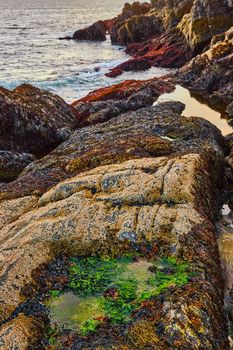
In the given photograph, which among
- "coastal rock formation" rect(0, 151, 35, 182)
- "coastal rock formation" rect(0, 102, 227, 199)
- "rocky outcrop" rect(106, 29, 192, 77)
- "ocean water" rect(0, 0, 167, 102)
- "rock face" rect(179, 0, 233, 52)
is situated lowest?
"ocean water" rect(0, 0, 167, 102)

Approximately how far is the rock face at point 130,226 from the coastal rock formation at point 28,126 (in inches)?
262

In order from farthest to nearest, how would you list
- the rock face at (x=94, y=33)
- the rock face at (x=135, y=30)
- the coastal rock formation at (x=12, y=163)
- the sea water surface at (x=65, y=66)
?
the rock face at (x=94, y=33) → the rock face at (x=135, y=30) → the sea water surface at (x=65, y=66) → the coastal rock formation at (x=12, y=163)

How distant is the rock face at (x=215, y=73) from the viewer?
39781 mm

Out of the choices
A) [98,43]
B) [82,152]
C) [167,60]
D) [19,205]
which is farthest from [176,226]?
[98,43]

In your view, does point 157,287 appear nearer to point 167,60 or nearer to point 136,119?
point 136,119

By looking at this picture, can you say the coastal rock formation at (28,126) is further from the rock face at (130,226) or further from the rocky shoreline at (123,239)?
the rock face at (130,226)

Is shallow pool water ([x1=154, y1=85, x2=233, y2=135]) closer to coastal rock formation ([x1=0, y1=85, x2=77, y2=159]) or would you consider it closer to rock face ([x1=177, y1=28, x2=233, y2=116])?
rock face ([x1=177, y1=28, x2=233, y2=116])

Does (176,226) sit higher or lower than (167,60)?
higher

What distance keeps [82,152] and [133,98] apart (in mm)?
15622

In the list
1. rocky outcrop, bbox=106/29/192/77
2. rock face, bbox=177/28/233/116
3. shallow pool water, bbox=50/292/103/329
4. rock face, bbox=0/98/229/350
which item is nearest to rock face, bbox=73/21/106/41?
rocky outcrop, bbox=106/29/192/77

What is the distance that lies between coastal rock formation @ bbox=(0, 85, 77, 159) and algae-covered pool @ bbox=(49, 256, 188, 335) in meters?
16.0

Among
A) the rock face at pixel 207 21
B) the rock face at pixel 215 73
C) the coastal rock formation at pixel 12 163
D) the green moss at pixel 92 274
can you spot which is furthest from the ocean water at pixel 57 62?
the green moss at pixel 92 274

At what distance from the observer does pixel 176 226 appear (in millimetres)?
13305

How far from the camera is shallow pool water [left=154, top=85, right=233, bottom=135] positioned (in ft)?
99.9
